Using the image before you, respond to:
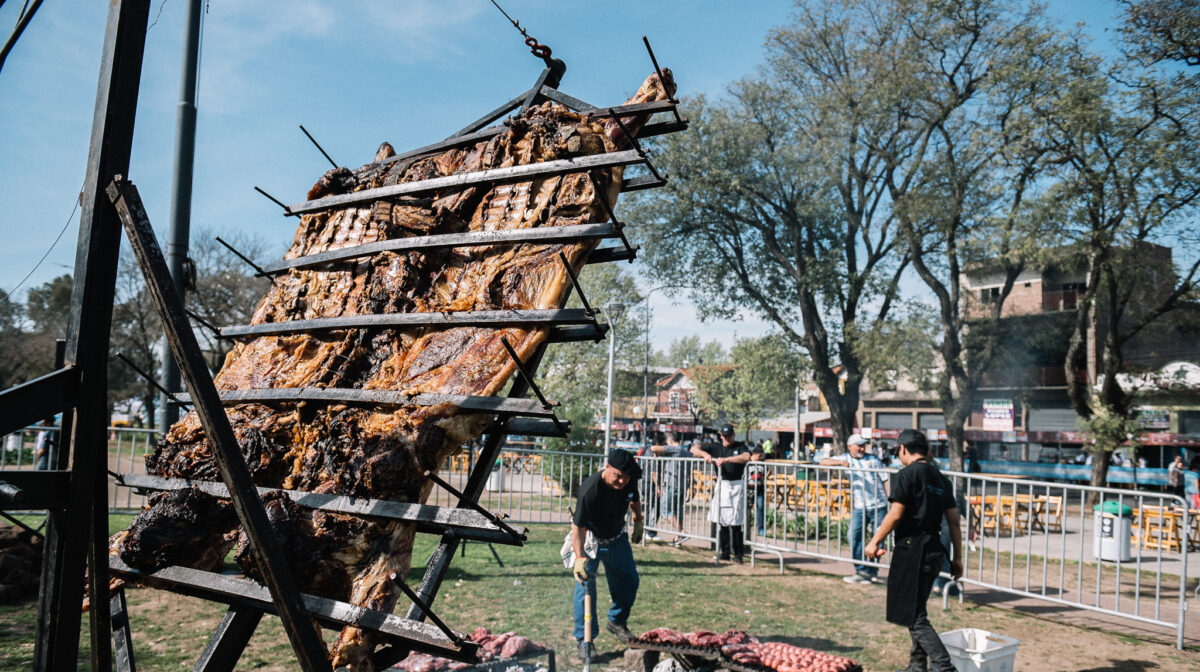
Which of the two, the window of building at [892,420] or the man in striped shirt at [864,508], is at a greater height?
the man in striped shirt at [864,508]

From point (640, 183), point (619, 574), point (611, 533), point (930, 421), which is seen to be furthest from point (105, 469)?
point (930, 421)

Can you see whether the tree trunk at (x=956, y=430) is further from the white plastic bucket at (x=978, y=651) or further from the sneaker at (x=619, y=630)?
the sneaker at (x=619, y=630)

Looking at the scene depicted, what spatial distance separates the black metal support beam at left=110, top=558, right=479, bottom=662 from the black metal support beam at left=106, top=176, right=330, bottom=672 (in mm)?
71

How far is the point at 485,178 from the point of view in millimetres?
3340

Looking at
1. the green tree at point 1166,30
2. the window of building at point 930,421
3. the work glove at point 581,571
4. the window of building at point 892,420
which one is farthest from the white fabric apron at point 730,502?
the window of building at point 892,420

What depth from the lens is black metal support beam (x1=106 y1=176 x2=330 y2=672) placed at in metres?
2.27

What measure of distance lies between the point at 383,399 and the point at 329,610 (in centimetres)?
79

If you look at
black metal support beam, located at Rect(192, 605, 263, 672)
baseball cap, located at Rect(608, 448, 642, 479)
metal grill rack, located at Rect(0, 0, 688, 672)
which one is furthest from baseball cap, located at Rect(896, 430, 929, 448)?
black metal support beam, located at Rect(192, 605, 263, 672)

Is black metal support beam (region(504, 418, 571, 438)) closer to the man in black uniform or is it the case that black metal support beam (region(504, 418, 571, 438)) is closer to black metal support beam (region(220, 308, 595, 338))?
black metal support beam (region(220, 308, 595, 338))

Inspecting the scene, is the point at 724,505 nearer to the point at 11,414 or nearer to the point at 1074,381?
the point at 11,414

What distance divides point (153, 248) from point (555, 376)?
120 feet

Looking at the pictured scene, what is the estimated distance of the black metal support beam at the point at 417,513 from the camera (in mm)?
2600

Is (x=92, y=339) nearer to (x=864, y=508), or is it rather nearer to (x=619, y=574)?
(x=619, y=574)

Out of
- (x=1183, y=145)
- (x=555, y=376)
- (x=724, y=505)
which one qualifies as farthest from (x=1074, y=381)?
(x=555, y=376)
